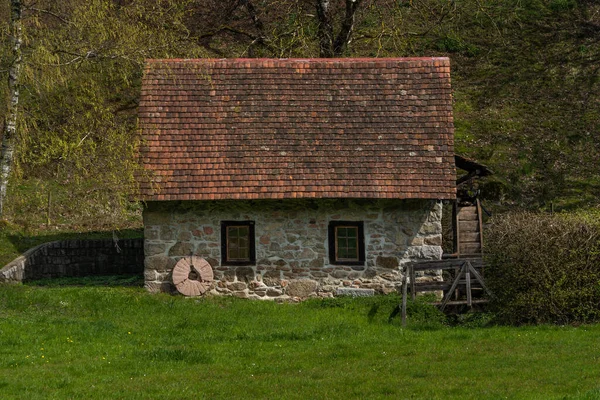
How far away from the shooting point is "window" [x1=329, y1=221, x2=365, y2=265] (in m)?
19.8

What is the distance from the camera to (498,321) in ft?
58.3

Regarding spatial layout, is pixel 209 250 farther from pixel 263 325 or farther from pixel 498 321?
pixel 498 321

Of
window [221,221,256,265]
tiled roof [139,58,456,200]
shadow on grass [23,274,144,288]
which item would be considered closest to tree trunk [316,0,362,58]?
tiled roof [139,58,456,200]

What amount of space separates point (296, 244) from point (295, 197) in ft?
3.67

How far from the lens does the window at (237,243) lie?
1991 cm

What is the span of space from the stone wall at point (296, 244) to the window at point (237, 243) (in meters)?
0.12

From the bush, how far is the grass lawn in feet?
2.14

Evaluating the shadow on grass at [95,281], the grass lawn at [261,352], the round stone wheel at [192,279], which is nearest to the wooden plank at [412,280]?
the grass lawn at [261,352]

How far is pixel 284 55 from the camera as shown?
29891 mm

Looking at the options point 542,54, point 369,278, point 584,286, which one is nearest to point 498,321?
point 584,286

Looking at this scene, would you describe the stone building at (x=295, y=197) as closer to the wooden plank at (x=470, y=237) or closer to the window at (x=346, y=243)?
the window at (x=346, y=243)

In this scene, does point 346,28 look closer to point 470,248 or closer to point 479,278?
point 470,248

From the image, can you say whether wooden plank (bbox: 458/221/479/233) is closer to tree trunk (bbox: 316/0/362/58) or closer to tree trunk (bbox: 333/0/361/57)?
tree trunk (bbox: 316/0/362/58)

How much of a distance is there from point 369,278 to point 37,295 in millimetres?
7111
